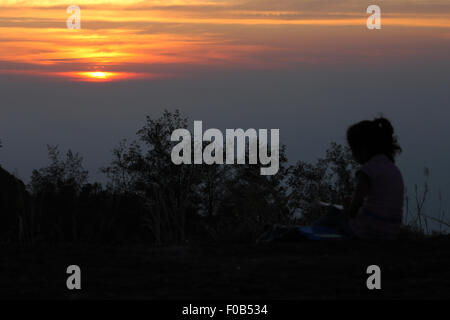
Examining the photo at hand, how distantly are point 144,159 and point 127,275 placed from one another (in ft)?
108

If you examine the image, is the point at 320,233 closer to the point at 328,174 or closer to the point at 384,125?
the point at 384,125

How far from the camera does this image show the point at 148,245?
299 inches

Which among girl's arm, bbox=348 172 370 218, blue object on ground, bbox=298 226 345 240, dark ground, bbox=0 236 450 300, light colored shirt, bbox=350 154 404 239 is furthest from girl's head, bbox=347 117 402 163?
dark ground, bbox=0 236 450 300

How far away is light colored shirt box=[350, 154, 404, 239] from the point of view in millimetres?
7500

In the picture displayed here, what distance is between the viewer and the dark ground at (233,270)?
5242mm

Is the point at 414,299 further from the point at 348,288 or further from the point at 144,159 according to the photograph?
the point at 144,159

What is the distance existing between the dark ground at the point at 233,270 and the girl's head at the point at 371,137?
949 mm

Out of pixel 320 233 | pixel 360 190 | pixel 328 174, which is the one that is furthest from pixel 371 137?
pixel 328 174

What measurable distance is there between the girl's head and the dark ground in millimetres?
949

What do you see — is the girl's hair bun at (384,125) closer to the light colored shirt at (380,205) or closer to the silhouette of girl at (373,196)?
the silhouette of girl at (373,196)

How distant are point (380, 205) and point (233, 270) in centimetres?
211

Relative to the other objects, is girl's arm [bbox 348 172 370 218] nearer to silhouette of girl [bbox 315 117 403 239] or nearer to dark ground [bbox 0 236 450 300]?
silhouette of girl [bbox 315 117 403 239]

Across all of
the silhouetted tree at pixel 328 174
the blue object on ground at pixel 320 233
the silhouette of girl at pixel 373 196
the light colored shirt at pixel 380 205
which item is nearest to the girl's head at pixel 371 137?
the silhouette of girl at pixel 373 196
